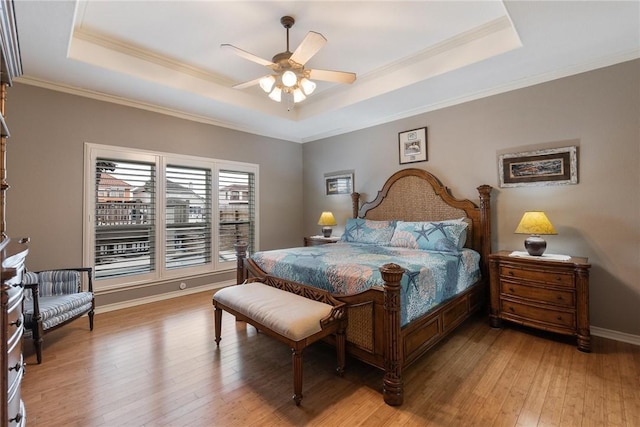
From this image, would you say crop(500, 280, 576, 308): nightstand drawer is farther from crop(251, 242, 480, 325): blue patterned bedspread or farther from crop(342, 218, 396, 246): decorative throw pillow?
crop(342, 218, 396, 246): decorative throw pillow

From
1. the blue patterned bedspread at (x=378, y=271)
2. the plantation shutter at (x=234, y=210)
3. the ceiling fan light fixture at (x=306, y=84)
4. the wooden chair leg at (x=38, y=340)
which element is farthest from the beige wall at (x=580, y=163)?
the wooden chair leg at (x=38, y=340)

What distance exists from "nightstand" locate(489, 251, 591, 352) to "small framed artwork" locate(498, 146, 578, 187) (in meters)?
0.87

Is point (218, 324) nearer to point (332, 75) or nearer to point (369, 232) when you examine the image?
point (369, 232)

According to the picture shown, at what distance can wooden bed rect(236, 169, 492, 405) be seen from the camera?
1892 millimetres

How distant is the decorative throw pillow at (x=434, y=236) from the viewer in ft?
10.5

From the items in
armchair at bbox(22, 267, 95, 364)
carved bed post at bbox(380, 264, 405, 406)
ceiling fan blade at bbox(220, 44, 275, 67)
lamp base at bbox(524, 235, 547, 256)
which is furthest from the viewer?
lamp base at bbox(524, 235, 547, 256)

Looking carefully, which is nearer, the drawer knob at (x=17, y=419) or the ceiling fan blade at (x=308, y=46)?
the drawer knob at (x=17, y=419)

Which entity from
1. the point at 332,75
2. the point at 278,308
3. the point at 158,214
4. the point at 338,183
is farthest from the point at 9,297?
the point at 338,183

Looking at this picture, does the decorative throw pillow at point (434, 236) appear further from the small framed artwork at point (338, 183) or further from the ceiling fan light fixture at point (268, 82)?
→ the ceiling fan light fixture at point (268, 82)

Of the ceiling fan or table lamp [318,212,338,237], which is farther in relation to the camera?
table lamp [318,212,338,237]

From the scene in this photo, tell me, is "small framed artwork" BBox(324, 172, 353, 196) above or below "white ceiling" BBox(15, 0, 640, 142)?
below

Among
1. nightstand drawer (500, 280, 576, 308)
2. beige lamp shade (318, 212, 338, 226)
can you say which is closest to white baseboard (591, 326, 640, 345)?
nightstand drawer (500, 280, 576, 308)

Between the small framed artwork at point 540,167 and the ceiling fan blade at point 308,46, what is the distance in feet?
8.29

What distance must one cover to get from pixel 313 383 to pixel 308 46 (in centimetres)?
257
